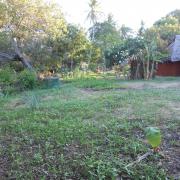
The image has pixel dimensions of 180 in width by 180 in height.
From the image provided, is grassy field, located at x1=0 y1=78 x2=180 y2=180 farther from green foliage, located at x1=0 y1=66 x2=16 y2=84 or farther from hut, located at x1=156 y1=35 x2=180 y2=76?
hut, located at x1=156 y1=35 x2=180 y2=76

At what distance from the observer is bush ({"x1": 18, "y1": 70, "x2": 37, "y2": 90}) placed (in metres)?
13.8

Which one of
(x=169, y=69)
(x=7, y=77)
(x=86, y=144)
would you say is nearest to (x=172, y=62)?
(x=169, y=69)

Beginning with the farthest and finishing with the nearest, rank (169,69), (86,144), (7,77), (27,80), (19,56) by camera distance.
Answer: (169,69) → (19,56) → (27,80) → (7,77) → (86,144)

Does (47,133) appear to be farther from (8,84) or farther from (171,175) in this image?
(8,84)

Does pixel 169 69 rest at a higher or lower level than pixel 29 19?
lower

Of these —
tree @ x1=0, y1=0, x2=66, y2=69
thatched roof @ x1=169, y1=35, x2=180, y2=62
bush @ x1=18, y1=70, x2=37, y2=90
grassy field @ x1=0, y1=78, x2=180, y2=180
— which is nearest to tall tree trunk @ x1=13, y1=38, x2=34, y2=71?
tree @ x1=0, y1=0, x2=66, y2=69

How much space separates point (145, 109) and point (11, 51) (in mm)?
11924

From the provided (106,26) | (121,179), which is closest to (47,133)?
(121,179)

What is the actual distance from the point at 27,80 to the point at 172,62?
1402cm

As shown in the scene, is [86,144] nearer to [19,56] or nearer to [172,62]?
A: [19,56]

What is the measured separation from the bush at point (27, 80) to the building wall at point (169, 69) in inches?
533

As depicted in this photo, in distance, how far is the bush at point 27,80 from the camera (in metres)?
13.8

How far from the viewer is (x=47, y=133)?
4812 millimetres

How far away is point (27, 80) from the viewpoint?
45.7 feet
